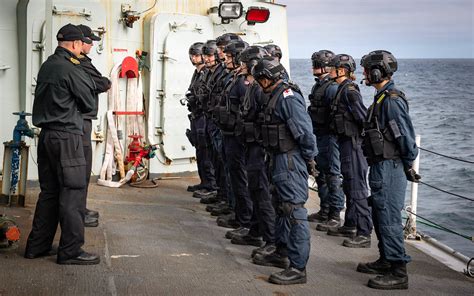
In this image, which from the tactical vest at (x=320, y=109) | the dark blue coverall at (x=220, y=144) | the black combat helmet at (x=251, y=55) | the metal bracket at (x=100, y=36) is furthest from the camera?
the metal bracket at (x=100, y=36)

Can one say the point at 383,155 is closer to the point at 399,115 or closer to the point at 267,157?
the point at 399,115

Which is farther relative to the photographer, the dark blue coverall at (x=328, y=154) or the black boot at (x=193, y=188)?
the black boot at (x=193, y=188)

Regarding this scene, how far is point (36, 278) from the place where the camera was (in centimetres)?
690

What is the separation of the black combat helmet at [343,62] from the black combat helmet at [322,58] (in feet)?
0.91

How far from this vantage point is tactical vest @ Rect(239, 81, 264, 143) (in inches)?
323

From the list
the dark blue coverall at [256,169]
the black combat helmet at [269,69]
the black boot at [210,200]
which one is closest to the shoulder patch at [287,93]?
the black combat helmet at [269,69]

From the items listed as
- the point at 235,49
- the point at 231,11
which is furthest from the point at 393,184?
the point at 231,11

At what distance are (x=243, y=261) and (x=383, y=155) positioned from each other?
175 cm

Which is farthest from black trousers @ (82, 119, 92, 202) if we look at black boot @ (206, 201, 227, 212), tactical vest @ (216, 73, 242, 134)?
black boot @ (206, 201, 227, 212)

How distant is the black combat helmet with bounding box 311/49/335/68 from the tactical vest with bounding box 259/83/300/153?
2491mm

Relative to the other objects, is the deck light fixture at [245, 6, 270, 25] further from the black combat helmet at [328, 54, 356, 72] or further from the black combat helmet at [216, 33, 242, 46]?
the black combat helmet at [328, 54, 356, 72]

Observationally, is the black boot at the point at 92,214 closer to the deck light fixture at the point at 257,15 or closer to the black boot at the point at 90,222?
the black boot at the point at 90,222

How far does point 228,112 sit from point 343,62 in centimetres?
142

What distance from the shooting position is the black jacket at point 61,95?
23.7 ft
